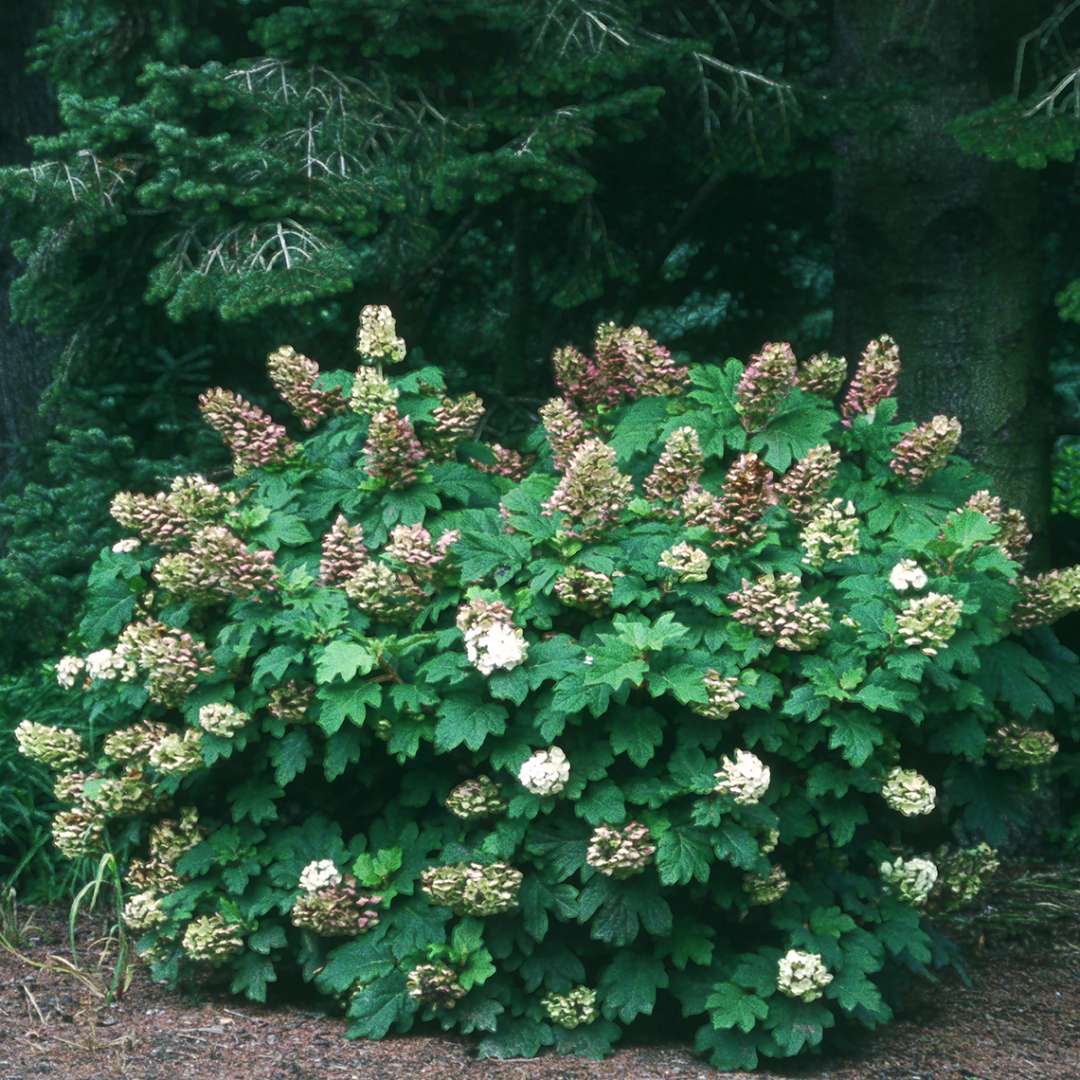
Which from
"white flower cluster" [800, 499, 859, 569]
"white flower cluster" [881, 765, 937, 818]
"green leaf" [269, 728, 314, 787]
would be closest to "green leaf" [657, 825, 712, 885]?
"white flower cluster" [881, 765, 937, 818]

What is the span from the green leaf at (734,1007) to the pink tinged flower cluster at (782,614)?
2.94ft

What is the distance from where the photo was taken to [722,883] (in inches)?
151

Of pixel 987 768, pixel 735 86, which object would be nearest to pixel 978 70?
pixel 735 86

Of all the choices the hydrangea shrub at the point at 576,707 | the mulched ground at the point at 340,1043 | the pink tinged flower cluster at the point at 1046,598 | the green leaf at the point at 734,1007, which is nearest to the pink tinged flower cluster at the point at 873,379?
the hydrangea shrub at the point at 576,707

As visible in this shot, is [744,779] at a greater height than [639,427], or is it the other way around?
[639,427]

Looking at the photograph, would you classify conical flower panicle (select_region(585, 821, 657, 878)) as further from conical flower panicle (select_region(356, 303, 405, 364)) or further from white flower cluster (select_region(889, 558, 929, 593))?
conical flower panicle (select_region(356, 303, 405, 364))

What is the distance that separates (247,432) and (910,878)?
2.28m

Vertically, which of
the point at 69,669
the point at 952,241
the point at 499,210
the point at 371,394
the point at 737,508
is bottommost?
the point at 69,669

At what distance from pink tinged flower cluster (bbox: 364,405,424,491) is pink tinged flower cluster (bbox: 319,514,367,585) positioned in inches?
8.0

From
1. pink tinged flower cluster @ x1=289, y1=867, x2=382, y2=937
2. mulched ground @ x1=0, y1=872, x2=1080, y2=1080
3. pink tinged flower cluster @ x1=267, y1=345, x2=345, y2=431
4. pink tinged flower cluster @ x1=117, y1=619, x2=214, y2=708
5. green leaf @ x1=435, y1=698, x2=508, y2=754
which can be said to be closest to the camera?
green leaf @ x1=435, y1=698, x2=508, y2=754

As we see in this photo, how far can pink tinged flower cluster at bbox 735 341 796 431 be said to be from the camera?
396cm

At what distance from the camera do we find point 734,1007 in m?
3.74

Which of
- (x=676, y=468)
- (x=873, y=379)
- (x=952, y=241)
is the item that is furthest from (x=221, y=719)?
(x=952, y=241)

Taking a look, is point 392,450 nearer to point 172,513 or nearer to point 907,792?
point 172,513
